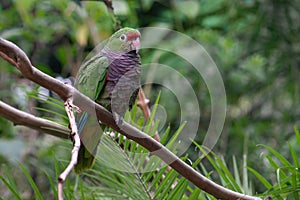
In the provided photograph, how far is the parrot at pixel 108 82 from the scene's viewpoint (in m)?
1.17

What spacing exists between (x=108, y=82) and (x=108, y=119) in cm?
29

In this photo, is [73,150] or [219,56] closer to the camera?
[73,150]

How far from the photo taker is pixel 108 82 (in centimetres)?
121

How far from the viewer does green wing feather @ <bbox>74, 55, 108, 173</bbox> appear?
3.83ft

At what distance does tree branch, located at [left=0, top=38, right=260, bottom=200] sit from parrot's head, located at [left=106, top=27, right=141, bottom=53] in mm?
331

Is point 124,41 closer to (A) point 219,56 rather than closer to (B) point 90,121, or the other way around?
(B) point 90,121

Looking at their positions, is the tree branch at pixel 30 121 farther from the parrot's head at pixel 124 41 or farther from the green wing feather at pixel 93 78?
the parrot's head at pixel 124 41

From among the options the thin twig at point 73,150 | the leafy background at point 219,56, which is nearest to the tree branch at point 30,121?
the thin twig at point 73,150

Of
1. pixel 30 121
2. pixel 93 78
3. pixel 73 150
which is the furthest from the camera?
pixel 93 78

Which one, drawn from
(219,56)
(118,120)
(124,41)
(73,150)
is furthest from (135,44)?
(219,56)

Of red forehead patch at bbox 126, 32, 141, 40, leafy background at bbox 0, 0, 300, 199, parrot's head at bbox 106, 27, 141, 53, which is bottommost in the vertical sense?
leafy background at bbox 0, 0, 300, 199

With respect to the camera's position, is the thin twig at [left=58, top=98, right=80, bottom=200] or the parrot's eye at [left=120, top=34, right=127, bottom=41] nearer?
the thin twig at [left=58, top=98, right=80, bottom=200]

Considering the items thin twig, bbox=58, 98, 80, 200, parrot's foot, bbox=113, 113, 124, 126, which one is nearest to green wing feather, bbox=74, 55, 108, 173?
parrot's foot, bbox=113, 113, 124, 126

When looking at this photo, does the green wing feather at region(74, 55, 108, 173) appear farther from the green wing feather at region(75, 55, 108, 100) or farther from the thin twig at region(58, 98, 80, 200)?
the thin twig at region(58, 98, 80, 200)
